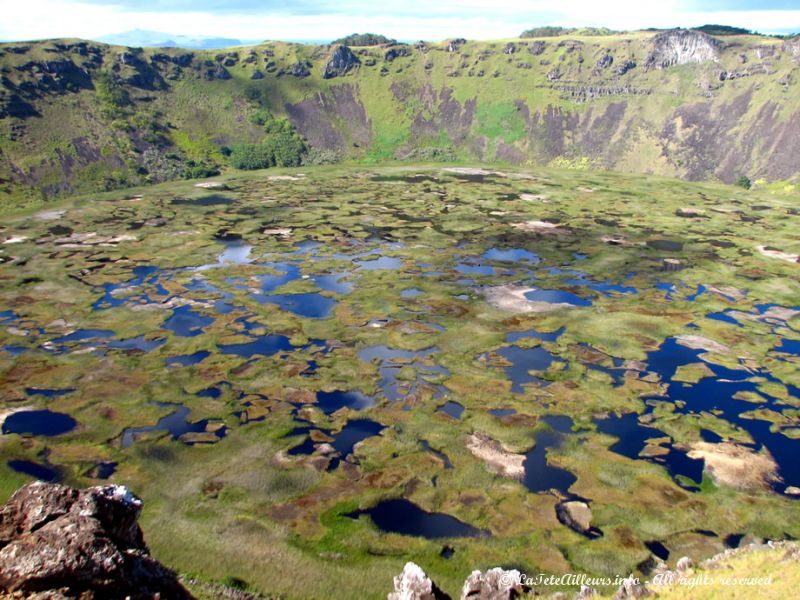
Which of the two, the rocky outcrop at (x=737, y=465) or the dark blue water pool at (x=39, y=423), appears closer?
the rocky outcrop at (x=737, y=465)

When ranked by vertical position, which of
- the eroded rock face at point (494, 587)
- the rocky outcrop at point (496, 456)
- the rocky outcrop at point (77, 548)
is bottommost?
the rocky outcrop at point (496, 456)

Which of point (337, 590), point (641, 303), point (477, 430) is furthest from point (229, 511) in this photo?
point (641, 303)

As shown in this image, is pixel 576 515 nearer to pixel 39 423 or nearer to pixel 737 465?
pixel 737 465

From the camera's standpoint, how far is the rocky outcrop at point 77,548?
16859 millimetres

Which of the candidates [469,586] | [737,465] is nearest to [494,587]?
[469,586]

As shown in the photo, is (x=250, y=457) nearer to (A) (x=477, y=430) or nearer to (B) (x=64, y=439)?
(B) (x=64, y=439)

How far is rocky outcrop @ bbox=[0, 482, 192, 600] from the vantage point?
55.3ft

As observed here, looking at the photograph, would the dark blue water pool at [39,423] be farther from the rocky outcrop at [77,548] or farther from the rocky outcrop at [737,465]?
the rocky outcrop at [737,465]

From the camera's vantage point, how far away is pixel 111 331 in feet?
227

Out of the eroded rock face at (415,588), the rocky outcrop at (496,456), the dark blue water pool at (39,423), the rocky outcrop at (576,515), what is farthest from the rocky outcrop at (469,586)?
the dark blue water pool at (39,423)

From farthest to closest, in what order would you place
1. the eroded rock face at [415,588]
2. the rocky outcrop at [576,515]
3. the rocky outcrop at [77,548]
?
the rocky outcrop at [576,515] < the eroded rock face at [415,588] < the rocky outcrop at [77,548]

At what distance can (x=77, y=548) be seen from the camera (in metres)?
17.8

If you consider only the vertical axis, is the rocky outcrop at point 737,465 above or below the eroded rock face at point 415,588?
below

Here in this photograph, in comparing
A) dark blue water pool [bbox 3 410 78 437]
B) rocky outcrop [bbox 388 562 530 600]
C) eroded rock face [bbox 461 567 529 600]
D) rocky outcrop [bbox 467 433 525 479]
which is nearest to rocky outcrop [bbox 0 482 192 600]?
rocky outcrop [bbox 388 562 530 600]
